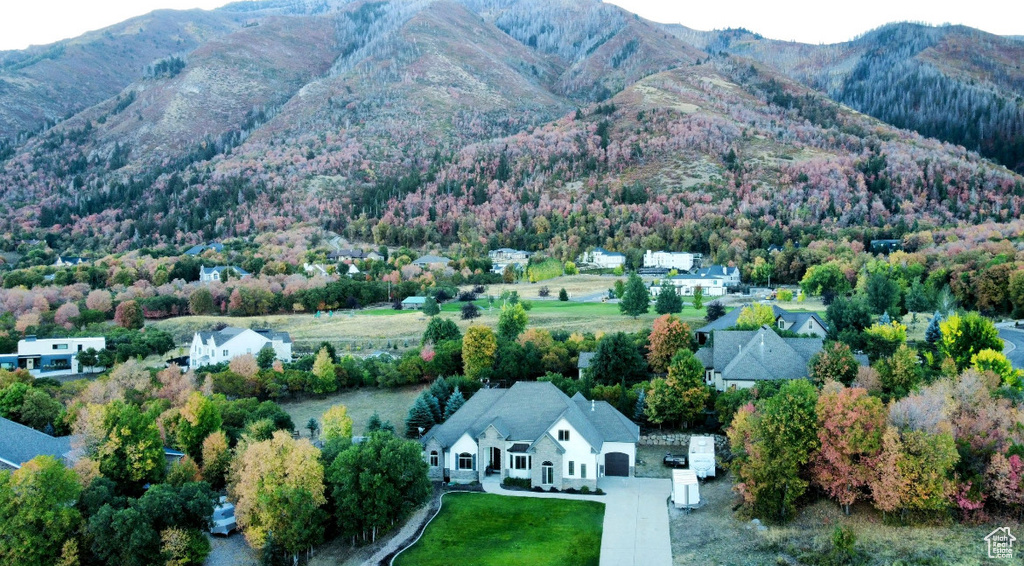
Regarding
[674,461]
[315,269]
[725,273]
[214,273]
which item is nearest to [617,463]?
[674,461]

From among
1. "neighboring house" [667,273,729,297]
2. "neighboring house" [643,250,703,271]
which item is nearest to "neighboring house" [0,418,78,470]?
"neighboring house" [667,273,729,297]

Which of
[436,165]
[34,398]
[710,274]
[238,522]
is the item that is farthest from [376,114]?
[238,522]

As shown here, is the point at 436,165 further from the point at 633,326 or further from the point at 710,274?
the point at 633,326

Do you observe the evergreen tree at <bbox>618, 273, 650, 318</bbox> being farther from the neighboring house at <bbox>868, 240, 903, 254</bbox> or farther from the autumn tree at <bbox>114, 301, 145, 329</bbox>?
the neighboring house at <bbox>868, 240, 903, 254</bbox>

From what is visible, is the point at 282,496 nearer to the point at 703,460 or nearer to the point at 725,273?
the point at 703,460

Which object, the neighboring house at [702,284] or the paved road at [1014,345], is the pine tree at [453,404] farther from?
the neighboring house at [702,284]
